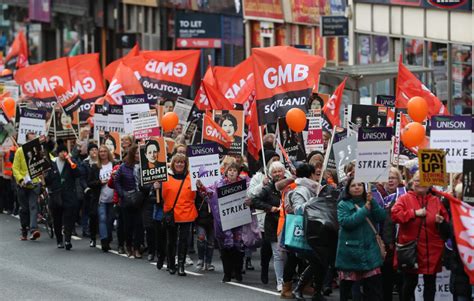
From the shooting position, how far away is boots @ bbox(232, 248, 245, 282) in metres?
20.2

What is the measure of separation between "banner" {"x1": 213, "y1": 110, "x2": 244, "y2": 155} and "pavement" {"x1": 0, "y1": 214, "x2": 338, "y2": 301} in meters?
1.55

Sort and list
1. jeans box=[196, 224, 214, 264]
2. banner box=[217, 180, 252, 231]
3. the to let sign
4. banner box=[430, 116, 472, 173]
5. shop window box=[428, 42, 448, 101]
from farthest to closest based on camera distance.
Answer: the to let sign
shop window box=[428, 42, 448, 101]
jeans box=[196, 224, 214, 264]
banner box=[217, 180, 252, 231]
banner box=[430, 116, 472, 173]

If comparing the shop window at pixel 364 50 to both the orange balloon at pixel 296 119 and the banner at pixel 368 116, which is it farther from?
the orange balloon at pixel 296 119

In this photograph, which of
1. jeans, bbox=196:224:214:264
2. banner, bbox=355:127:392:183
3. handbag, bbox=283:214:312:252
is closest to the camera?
banner, bbox=355:127:392:183

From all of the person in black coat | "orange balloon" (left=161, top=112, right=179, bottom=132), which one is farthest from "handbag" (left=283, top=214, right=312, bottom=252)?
"orange balloon" (left=161, top=112, right=179, bottom=132)

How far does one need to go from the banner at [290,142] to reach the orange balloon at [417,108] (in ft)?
5.69

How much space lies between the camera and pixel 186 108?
27953 millimetres

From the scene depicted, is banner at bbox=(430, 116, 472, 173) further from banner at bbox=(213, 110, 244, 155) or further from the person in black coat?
the person in black coat

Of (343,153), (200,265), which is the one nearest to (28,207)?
(200,265)

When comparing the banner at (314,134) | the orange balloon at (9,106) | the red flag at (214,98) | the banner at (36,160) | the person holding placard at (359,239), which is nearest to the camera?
the person holding placard at (359,239)

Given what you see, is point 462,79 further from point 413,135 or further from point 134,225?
point 413,135

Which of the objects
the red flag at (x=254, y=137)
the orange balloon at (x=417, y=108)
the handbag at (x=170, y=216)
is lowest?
the handbag at (x=170, y=216)

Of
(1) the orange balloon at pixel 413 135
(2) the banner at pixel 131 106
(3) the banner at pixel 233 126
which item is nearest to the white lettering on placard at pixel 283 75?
Answer: (3) the banner at pixel 233 126

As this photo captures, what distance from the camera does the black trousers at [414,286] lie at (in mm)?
16547
